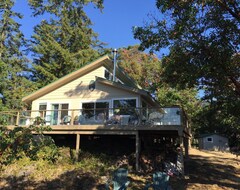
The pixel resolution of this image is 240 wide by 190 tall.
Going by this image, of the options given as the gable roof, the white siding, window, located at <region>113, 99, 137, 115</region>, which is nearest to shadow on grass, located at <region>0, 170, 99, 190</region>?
window, located at <region>113, 99, 137, 115</region>

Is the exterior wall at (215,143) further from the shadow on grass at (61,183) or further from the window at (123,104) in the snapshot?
the shadow on grass at (61,183)

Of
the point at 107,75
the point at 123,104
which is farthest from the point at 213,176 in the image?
the point at 107,75

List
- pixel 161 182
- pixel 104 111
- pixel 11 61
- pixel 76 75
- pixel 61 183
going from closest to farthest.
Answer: pixel 161 182 < pixel 61 183 < pixel 104 111 < pixel 76 75 < pixel 11 61

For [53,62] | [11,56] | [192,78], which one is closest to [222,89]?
[192,78]

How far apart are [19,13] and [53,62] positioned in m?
7.07

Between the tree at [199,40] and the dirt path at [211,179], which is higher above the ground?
the tree at [199,40]

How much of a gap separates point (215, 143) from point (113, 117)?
90.0 feet

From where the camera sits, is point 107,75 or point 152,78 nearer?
point 107,75

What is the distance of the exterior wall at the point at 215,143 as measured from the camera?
39062mm

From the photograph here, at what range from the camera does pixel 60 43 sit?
34156 millimetres

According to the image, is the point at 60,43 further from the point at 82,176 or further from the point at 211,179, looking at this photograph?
the point at 211,179

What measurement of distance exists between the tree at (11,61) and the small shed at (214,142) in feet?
81.8

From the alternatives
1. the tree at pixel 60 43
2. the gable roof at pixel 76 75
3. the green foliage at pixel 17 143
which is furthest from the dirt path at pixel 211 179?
the tree at pixel 60 43

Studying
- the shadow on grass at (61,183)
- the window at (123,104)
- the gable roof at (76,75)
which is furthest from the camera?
the gable roof at (76,75)
